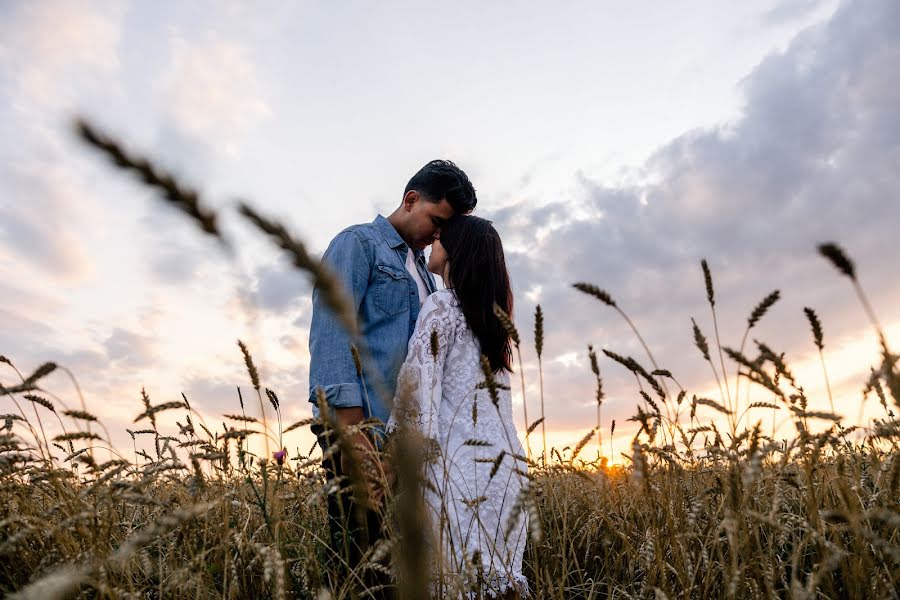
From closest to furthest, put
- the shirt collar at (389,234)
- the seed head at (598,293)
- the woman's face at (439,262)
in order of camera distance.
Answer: the seed head at (598,293), the woman's face at (439,262), the shirt collar at (389,234)

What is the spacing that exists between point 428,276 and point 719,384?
2.60 m

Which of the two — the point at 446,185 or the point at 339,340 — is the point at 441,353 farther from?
the point at 446,185

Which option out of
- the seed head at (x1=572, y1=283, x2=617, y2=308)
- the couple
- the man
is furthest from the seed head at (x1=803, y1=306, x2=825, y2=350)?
the man

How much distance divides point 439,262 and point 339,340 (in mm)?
819

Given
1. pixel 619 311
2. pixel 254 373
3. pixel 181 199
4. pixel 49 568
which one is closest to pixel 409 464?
pixel 181 199

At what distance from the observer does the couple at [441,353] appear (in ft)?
9.53

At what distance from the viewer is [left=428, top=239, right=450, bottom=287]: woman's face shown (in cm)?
376

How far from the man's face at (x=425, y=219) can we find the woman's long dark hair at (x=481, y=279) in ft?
1.25

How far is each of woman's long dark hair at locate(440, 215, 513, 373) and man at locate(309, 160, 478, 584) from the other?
399 mm

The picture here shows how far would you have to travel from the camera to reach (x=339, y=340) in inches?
134

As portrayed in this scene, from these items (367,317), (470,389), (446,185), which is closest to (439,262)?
(367,317)

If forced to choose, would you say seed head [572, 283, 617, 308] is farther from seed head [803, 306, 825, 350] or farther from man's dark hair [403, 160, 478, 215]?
man's dark hair [403, 160, 478, 215]

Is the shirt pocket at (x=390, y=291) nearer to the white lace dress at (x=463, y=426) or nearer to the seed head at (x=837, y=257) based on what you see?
the white lace dress at (x=463, y=426)

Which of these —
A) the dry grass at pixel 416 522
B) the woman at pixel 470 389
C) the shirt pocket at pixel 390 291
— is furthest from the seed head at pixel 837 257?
the shirt pocket at pixel 390 291
